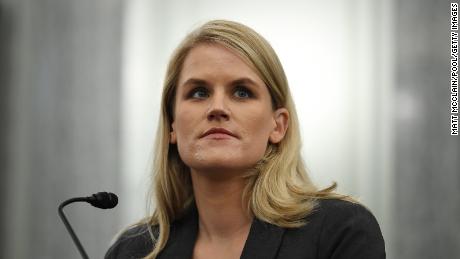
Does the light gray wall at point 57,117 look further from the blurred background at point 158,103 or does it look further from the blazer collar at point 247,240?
the blazer collar at point 247,240

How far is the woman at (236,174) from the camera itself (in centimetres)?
154

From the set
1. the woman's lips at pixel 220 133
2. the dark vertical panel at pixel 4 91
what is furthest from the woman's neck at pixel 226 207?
the dark vertical panel at pixel 4 91

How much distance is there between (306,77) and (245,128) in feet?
3.43

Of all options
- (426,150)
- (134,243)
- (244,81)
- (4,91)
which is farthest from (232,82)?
(4,91)

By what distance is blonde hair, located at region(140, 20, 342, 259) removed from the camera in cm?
163

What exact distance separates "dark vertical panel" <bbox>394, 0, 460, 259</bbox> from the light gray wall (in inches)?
45.8

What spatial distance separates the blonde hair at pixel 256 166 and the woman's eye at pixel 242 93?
58mm

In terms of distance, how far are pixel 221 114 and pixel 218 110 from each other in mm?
14

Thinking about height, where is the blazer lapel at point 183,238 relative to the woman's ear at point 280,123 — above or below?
below

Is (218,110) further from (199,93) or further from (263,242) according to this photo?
(263,242)

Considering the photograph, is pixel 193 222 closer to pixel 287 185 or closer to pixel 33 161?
pixel 287 185

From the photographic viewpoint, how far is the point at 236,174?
1680 mm

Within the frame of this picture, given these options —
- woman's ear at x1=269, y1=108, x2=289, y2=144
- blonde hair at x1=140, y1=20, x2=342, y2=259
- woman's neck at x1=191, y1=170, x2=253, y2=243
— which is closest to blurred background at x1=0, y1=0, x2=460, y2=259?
blonde hair at x1=140, y1=20, x2=342, y2=259

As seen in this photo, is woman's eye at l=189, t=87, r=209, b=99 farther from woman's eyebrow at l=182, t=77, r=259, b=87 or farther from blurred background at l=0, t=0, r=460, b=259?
blurred background at l=0, t=0, r=460, b=259
